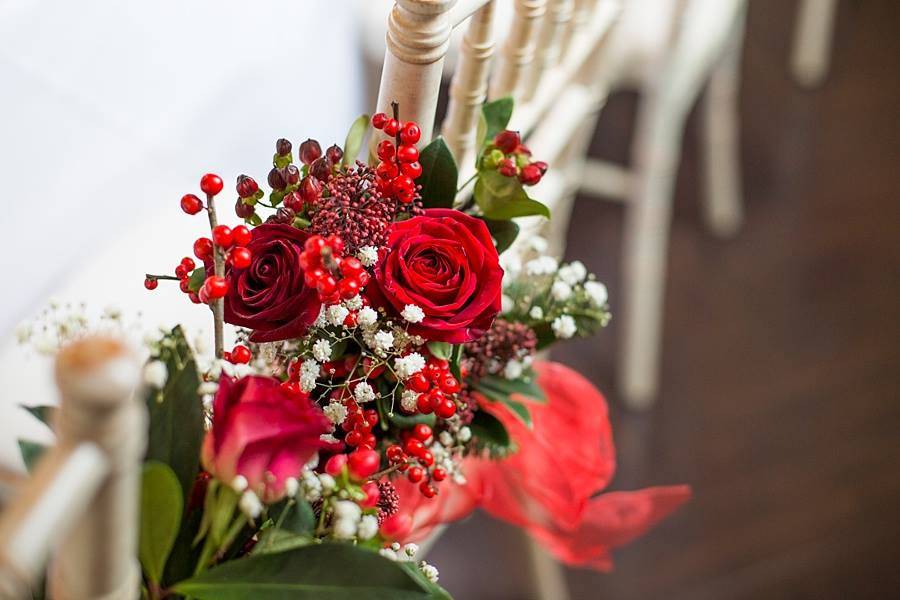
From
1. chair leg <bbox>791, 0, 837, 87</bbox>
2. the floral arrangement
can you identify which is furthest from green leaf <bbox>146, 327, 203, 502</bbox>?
chair leg <bbox>791, 0, 837, 87</bbox>

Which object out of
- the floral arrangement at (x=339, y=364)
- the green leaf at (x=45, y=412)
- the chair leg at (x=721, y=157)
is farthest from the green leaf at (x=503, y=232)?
the chair leg at (x=721, y=157)

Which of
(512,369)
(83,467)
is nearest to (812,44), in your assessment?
(512,369)

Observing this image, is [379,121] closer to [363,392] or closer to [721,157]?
[363,392]

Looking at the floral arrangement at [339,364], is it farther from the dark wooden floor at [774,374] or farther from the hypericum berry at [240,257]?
the dark wooden floor at [774,374]

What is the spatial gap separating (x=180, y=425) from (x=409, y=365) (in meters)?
0.14

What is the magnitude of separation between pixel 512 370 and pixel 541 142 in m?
0.42

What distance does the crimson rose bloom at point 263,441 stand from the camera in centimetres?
43

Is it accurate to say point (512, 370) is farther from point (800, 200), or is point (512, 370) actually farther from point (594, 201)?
point (800, 200)

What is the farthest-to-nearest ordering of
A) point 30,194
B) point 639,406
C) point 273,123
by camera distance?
point 639,406 → point 273,123 → point 30,194

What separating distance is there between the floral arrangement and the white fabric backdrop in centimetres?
36

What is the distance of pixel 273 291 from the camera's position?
0.50 metres

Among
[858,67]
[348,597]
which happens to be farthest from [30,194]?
[858,67]

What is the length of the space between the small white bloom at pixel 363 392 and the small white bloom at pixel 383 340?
0.03 m

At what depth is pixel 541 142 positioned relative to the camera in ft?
3.29
